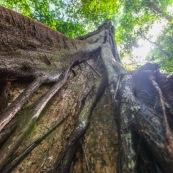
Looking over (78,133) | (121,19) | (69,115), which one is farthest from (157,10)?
(78,133)

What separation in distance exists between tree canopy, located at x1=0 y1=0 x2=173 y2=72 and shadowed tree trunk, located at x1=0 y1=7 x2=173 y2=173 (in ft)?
14.9

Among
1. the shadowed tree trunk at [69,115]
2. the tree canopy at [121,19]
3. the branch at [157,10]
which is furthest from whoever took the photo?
the branch at [157,10]

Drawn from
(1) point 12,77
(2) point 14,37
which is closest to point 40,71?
(1) point 12,77

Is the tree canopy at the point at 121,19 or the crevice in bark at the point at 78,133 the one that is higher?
the tree canopy at the point at 121,19

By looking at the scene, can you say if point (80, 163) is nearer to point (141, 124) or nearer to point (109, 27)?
point (141, 124)

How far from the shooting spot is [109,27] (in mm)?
6746

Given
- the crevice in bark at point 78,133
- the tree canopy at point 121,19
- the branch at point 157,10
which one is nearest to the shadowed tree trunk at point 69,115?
the crevice in bark at point 78,133

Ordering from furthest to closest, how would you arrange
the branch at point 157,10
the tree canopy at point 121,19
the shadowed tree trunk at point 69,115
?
the branch at point 157,10 → the tree canopy at point 121,19 → the shadowed tree trunk at point 69,115

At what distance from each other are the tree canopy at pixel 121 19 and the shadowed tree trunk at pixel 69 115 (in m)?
4.53

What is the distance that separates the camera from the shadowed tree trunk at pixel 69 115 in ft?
4.14

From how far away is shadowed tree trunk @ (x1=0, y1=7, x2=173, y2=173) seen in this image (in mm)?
1262

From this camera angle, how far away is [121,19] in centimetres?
990

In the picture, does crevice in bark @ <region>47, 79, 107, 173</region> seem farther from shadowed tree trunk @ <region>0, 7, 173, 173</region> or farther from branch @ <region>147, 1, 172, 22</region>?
branch @ <region>147, 1, 172, 22</region>

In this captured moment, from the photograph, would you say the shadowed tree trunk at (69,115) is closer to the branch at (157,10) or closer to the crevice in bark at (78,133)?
the crevice in bark at (78,133)
